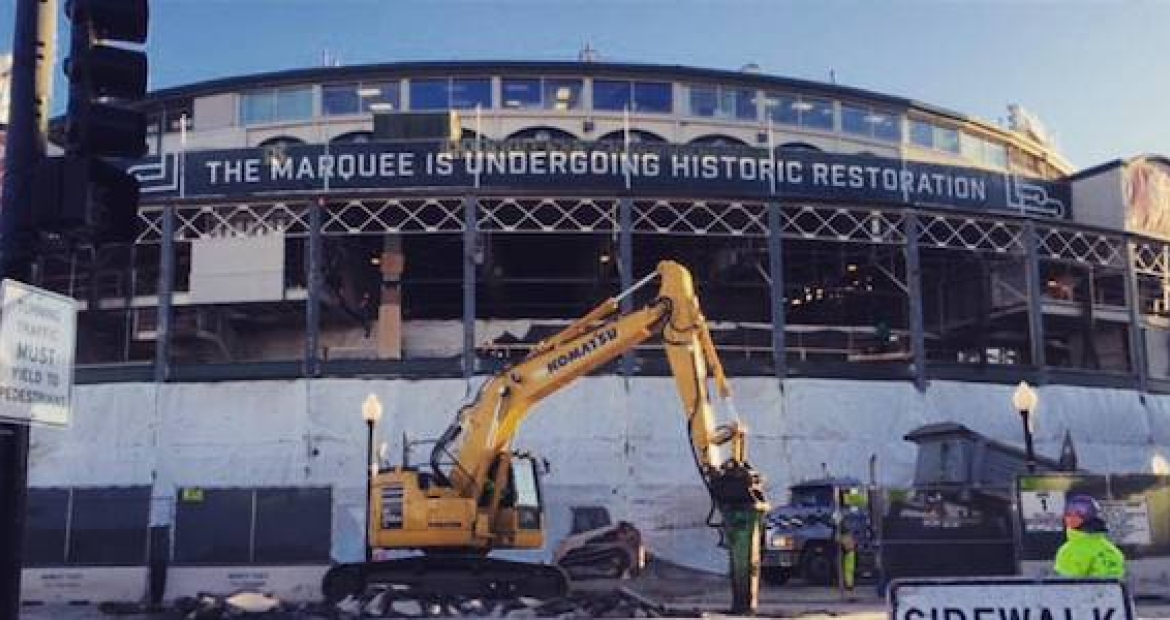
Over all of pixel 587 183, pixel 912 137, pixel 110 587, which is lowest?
pixel 110 587

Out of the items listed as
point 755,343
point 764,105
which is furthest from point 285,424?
point 764,105

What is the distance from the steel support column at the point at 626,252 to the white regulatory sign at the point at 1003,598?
2448 centimetres

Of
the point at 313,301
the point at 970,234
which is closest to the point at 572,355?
the point at 313,301

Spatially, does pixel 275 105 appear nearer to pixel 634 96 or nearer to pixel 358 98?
pixel 358 98

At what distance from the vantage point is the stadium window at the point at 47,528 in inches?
942

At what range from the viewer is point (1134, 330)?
3409 centimetres

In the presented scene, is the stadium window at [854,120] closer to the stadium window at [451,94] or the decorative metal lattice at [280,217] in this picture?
the stadium window at [451,94]

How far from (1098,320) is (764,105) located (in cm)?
1304

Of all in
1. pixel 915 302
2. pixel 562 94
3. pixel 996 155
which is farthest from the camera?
pixel 996 155

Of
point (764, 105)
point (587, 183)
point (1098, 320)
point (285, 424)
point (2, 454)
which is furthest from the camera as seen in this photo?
A: point (764, 105)

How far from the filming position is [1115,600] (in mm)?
4824

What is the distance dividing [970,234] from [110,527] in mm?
23646

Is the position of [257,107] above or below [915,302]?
above

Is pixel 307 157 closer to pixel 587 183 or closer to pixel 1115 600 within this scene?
pixel 587 183
